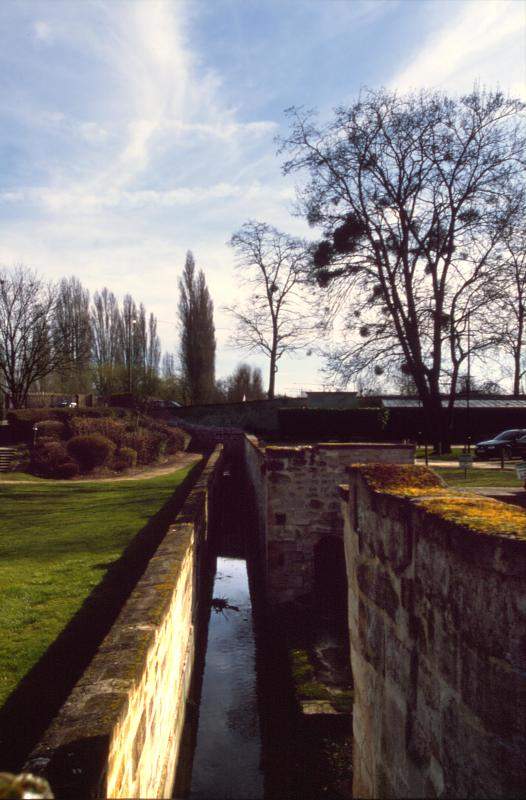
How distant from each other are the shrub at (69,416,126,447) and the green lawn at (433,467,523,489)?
12.9m

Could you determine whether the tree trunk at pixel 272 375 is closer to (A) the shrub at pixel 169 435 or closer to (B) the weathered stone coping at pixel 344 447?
(A) the shrub at pixel 169 435

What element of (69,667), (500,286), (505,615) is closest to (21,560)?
(69,667)

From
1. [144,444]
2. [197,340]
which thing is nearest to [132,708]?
[144,444]

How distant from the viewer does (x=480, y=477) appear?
16.3 m

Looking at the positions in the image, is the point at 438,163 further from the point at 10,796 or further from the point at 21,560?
the point at 10,796

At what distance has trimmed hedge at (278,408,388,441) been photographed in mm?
32219

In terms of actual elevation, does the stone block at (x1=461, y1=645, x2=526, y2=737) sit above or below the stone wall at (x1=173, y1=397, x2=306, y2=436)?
below

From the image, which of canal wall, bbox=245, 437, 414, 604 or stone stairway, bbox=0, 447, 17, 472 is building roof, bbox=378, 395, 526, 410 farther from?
canal wall, bbox=245, 437, 414, 604

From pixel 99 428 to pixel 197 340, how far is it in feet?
73.8

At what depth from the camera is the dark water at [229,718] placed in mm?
5301

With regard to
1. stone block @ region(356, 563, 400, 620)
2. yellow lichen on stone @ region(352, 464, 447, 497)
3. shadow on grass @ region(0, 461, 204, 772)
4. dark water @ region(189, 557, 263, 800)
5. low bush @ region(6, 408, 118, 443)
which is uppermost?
low bush @ region(6, 408, 118, 443)

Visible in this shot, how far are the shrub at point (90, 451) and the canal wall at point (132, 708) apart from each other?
54.4ft

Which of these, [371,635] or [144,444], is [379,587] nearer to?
[371,635]

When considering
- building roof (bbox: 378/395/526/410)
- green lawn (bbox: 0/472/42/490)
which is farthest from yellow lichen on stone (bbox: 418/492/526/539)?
building roof (bbox: 378/395/526/410)
